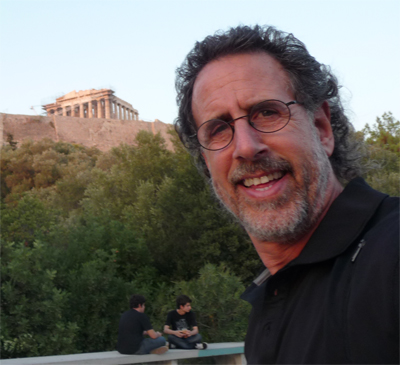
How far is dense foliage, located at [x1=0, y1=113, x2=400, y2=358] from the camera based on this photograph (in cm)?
1034

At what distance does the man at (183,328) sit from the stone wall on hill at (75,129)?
183ft

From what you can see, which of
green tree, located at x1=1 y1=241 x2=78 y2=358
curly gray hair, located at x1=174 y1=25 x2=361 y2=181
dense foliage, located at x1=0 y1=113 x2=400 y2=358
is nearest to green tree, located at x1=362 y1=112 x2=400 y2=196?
dense foliage, located at x1=0 y1=113 x2=400 y2=358

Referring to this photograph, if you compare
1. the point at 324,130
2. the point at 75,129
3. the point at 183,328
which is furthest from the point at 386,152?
the point at 75,129

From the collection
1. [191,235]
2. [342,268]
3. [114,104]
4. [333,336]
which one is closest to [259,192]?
[342,268]

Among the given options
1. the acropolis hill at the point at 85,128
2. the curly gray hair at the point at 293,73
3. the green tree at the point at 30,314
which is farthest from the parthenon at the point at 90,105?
the curly gray hair at the point at 293,73

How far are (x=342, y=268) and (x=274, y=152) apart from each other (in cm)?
46

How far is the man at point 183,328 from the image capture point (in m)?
6.91

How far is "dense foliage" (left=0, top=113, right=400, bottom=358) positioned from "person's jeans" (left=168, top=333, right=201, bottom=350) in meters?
3.34

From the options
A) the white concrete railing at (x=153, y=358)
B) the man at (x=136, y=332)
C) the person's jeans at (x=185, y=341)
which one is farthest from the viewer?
the person's jeans at (x=185, y=341)

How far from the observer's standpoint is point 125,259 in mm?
14820

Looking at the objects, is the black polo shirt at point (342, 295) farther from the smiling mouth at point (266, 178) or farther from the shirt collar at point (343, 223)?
the smiling mouth at point (266, 178)

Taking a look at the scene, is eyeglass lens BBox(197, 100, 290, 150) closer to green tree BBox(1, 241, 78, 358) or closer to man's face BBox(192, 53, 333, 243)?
man's face BBox(192, 53, 333, 243)

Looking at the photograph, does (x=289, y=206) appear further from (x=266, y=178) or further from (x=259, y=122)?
(x=259, y=122)

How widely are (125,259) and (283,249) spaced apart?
548 inches
